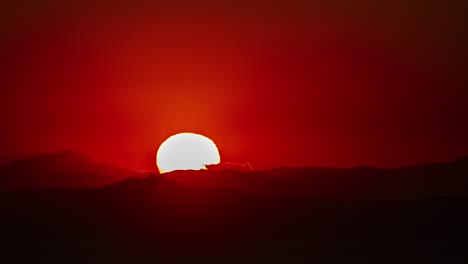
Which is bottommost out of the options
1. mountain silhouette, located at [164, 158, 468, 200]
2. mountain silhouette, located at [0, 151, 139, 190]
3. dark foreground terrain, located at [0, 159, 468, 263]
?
dark foreground terrain, located at [0, 159, 468, 263]

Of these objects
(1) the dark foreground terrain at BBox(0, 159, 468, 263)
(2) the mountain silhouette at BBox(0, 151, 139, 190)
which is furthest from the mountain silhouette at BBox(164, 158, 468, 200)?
(2) the mountain silhouette at BBox(0, 151, 139, 190)

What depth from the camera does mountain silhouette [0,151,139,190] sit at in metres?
61.3

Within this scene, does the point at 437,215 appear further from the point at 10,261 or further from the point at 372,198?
the point at 10,261

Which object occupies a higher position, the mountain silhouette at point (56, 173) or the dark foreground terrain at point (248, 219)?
the mountain silhouette at point (56, 173)

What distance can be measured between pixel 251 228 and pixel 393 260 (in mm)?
9265

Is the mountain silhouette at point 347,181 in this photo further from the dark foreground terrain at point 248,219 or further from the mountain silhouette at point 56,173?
the mountain silhouette at point 56,173

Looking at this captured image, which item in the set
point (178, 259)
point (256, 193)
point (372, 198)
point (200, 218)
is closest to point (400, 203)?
point (372, 198)

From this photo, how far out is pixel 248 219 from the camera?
43.3m

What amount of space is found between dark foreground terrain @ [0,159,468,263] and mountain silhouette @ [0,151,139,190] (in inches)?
297

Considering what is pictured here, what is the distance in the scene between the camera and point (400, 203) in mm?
47594

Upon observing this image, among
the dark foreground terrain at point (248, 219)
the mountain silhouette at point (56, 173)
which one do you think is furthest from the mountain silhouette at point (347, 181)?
the mountain silhouette at point (56, 173)

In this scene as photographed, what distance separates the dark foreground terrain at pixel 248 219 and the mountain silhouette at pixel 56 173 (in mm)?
7538

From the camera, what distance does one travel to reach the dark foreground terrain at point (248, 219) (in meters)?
35.7

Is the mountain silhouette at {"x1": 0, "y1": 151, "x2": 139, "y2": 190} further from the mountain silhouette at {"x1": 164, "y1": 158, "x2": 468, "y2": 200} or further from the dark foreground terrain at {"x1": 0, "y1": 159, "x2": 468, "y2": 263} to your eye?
the mountain silhouette at {"x1": 164, "y1": 158, "x2": 468, "y2": 200}
